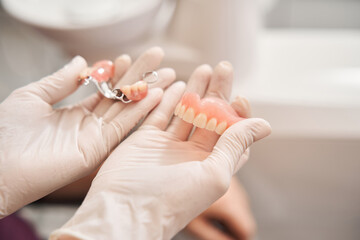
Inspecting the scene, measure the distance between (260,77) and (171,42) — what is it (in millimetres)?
337

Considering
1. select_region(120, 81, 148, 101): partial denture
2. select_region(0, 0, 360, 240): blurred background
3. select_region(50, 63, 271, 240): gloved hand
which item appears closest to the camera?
select_region(50, 63, 271, 240): gloved hand

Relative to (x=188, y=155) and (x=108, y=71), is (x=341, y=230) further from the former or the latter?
(x=108, y=71)

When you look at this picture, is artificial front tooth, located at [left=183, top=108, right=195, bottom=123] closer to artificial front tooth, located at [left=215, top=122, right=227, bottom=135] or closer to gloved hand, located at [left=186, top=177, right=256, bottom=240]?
artificial front tooth, located at [left=215, top=122, right=227, bottom=135]

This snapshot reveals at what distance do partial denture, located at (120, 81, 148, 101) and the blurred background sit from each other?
38 centimetres

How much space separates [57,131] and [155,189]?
27 centimetres

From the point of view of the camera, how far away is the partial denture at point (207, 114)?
632 millimetres

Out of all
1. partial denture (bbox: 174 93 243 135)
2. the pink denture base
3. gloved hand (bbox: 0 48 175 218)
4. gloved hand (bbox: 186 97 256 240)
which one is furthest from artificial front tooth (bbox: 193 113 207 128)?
gloved hand (bbox: 186 97 256 240)

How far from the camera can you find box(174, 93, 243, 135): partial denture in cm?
63

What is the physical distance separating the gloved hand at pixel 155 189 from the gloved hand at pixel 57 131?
7 centimetres

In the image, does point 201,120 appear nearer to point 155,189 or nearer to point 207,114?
point 207,114

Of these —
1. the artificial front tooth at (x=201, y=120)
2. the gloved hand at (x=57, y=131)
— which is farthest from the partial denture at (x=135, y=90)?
the artificial front tooth at (x=201, y=120)

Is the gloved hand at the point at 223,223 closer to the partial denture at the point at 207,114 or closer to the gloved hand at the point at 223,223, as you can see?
the gloved hand at the point at 223,223

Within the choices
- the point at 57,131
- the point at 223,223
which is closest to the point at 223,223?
the point at 223,223

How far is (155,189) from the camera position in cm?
58
